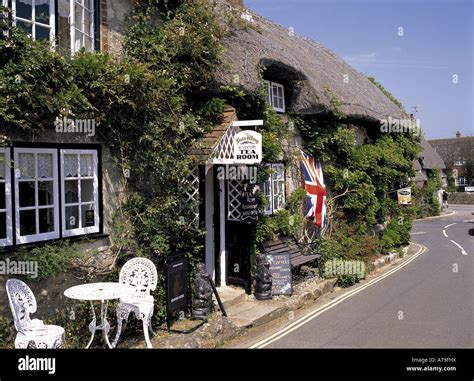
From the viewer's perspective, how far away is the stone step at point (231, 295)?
28.7ft

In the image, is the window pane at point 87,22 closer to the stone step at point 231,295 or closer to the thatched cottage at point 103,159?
the thatched cottage at point 103,159

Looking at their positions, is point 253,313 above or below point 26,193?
below

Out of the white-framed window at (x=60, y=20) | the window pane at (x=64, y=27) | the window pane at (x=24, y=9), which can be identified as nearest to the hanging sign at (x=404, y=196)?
the white-framed window at (x=60, y=20)

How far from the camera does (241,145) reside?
8.45 metres

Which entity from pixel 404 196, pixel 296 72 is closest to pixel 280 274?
pixel 296 72

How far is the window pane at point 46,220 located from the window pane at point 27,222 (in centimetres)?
10

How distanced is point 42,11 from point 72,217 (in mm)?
2728

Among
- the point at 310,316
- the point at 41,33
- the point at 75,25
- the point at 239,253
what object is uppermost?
the point at 75,25

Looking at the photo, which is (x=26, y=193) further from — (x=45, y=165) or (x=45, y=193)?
(x=45, y=165)

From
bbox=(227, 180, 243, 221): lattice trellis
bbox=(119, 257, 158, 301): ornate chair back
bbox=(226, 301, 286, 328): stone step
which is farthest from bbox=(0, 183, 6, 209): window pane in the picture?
bbox=(227, 180, 243, 221): lattice trellis

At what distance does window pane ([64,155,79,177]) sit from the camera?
6365 mm

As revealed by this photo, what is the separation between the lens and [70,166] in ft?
21.1

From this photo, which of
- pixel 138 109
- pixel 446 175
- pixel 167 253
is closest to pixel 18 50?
pixel 138 109

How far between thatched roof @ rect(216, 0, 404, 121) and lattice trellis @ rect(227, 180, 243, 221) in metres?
1.86
